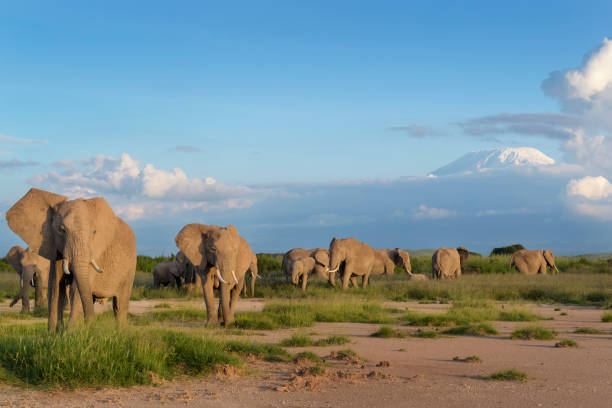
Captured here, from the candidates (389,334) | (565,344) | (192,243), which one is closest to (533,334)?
(565,344)

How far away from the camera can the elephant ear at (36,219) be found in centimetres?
1099

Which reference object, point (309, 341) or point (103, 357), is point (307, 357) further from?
point (103, 357)

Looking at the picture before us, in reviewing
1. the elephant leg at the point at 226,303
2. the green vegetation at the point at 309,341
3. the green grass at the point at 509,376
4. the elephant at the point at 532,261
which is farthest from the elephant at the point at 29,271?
the elephant at the point at 532,261

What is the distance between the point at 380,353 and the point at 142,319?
6.56 m

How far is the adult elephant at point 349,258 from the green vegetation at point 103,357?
1765 cm

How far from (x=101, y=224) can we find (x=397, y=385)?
5513mm

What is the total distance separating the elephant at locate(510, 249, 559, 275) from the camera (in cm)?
3575

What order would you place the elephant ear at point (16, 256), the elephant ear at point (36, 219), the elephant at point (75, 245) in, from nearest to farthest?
the elephant at point (75, 245), the elephant ear at point (36, 219), the elephant ear at point (16, 256)

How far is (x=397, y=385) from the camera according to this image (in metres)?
8.81

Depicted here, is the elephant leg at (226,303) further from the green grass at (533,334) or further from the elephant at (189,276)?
the elephant at (189,276)

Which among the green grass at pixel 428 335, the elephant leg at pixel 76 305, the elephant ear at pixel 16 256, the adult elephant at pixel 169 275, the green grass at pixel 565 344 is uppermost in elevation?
the elephant ear at pixel 16 256

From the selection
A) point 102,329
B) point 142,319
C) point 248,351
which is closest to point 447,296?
point 142,319

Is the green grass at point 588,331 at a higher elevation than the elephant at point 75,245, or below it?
below

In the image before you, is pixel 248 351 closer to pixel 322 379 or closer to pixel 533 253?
pixel 322 379
